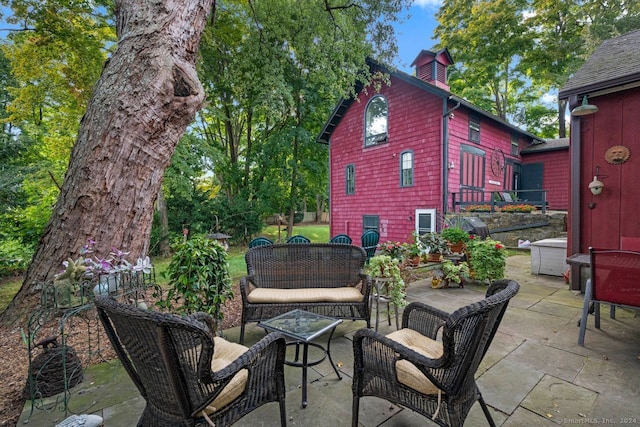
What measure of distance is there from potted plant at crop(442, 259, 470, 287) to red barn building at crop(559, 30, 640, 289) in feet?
4.93

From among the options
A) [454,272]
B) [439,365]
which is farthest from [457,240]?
[439,365]

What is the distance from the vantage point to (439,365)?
1.36 metres

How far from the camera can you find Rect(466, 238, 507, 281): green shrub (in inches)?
182

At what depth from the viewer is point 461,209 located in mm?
9711

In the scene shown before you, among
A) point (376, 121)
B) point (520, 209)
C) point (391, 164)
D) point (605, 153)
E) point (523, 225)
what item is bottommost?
point (523, 225)

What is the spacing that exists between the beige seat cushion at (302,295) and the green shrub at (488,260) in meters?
2.73

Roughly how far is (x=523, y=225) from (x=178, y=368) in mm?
10154

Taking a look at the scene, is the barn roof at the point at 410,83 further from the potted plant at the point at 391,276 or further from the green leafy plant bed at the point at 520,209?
the potted plant at the point at 391,276

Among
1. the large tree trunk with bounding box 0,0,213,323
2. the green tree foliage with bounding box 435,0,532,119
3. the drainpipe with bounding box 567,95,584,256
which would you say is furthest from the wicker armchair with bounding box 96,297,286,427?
the green tree foliage with bounding box 435,0,532,119

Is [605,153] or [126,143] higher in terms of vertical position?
[605,153]

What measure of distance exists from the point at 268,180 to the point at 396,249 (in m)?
10.3

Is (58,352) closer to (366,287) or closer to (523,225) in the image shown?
(366,287)

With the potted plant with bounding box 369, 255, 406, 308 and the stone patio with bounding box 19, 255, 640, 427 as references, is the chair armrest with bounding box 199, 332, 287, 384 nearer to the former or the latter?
the stone patio with bounding box 19, 255, 640, 427

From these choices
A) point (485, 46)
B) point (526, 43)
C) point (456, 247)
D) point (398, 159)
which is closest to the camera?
point (456, 247)
